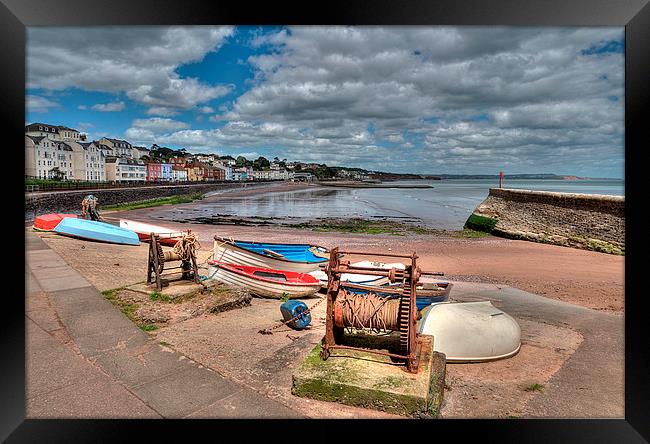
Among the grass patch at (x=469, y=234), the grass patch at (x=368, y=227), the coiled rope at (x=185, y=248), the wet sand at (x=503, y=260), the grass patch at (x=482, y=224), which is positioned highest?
the coiled rope at (x=185, y=248)

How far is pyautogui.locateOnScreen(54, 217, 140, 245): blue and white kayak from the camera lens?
13.5m

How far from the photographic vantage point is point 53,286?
6.29m

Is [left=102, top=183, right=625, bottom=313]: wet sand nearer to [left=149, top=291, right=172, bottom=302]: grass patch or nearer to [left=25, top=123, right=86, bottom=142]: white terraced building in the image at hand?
Answer: [left=149, top=291, right=172, bottom=302]: grass patch

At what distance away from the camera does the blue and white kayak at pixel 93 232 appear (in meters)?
13.5

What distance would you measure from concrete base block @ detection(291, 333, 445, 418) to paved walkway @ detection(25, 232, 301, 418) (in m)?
0.47

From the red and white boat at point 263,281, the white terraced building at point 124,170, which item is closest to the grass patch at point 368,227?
the red and white boat at point 263,281

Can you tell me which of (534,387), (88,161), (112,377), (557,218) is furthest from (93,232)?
(88,161)

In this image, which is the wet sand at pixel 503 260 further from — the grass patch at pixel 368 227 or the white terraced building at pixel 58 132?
the white terraced building at pixel 58 132

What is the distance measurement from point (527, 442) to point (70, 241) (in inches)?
532
